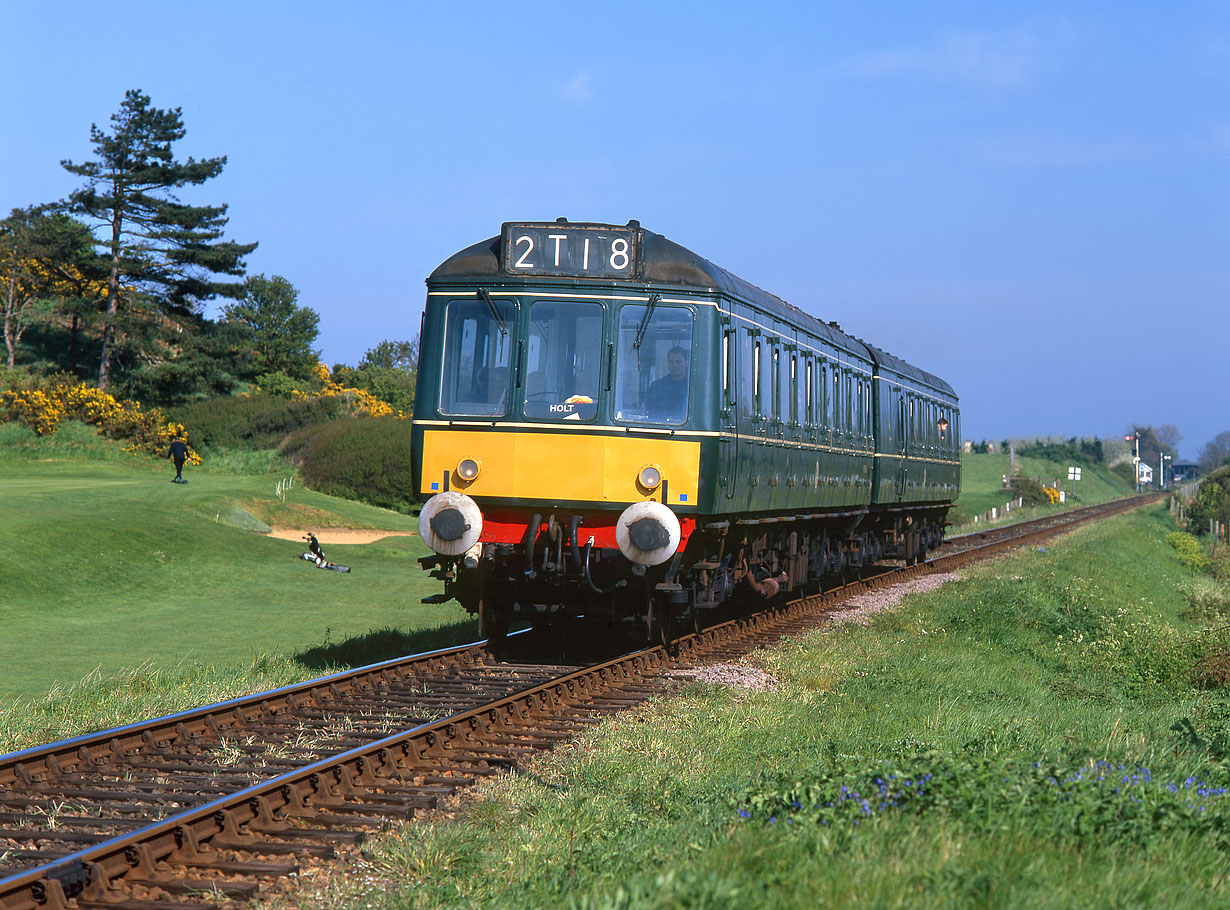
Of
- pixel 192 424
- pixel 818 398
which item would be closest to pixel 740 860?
pixel 818 398

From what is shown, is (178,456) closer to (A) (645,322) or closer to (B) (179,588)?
(B) (179,588)

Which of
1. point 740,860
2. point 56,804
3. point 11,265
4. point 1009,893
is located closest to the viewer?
point 1009,893

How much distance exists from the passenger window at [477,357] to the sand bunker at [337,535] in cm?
1964

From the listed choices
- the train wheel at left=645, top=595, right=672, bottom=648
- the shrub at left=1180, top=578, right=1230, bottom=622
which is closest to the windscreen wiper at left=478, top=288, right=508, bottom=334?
the train wheel at left=645, top=595, right=672, bottom=648

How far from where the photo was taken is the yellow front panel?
40.1 ft

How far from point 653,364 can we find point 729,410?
101cm

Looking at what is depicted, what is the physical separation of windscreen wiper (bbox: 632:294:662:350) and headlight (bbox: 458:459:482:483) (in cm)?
182

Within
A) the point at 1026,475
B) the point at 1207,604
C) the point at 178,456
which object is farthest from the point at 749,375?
the point at 1026,475

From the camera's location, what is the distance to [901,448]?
960 inches

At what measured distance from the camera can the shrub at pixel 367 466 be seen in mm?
41562

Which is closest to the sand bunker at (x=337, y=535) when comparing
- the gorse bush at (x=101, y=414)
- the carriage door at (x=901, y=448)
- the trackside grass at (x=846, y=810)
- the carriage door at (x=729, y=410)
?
the gorse bush at (x=101, y=414)

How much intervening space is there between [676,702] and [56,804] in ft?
16.5

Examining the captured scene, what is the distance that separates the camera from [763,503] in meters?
14.7

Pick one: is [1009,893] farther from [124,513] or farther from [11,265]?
[11,265]
